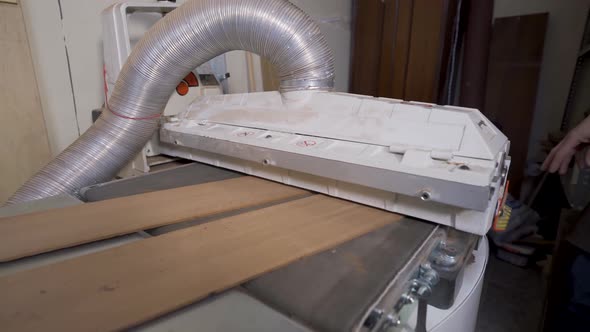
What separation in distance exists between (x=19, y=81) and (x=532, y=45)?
2.83 m

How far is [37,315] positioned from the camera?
1.27 feet

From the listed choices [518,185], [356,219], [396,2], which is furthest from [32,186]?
[518,185]

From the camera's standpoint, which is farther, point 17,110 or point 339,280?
point 17,110

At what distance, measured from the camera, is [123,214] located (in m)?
0.66

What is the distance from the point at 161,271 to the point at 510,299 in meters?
1.74

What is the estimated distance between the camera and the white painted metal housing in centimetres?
61

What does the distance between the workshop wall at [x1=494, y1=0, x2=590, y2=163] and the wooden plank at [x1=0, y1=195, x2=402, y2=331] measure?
2288mm

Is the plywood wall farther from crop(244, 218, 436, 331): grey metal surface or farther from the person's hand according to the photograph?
the person's hand

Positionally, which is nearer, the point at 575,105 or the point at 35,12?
the point at 35,12

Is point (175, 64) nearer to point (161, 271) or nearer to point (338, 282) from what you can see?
point (161, 271)

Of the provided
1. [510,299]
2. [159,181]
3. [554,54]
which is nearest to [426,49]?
[554,54]

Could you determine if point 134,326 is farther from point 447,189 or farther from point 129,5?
point 129,5

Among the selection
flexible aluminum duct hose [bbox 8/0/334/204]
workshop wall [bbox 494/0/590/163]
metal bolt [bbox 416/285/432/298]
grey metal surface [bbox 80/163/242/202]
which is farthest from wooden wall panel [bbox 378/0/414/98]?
metal bolt [bbox 416/285/432/298]

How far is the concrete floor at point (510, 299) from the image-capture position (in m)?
1.42
